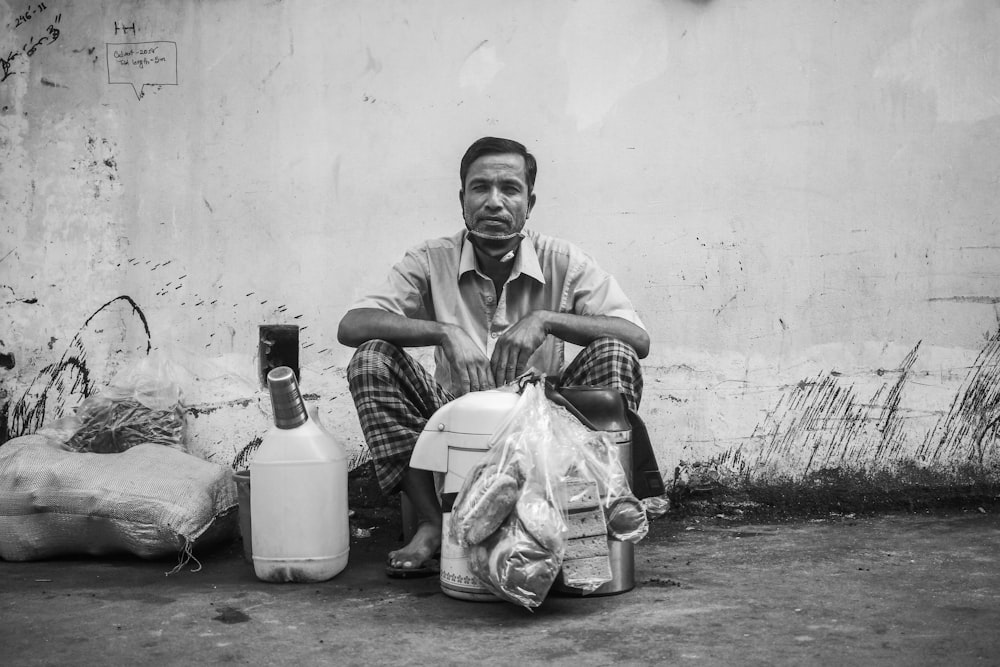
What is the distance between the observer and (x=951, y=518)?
3.37m

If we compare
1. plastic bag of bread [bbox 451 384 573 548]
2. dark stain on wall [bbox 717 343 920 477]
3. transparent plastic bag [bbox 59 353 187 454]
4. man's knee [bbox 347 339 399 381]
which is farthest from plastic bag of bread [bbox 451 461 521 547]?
transparent plastic bag [bbox 59 353 187 454]

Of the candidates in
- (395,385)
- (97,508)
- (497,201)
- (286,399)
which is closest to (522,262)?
(497,201)

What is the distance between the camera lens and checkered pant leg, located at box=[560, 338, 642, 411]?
2.73m

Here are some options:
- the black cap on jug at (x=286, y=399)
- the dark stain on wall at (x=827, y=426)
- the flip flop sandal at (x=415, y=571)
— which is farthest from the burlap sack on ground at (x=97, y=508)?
the dark stain on wall at (x=827, y=426)

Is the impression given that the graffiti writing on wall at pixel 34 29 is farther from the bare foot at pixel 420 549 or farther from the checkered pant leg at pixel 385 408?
the bare foot at pixel 420 549

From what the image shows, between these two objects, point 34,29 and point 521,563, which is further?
point 34,29

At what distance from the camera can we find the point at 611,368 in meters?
2.73

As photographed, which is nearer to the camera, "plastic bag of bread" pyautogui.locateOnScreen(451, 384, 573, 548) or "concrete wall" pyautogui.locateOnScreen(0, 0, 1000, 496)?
"plastic bag of bread" pyautogui.locateOnScreen(451, 384, 573, 548)

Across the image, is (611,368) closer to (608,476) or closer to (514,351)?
(514,351)

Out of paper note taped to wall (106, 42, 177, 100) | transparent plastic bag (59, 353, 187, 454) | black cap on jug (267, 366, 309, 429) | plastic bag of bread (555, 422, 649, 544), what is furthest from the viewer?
paper note taped to wall (106, 42, 177, 100)

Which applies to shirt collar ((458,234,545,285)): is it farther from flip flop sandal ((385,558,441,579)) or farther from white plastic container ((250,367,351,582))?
flip flop sandal ((385,558,441,579))

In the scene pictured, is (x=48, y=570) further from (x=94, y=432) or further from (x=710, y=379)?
(x=710, y=379)

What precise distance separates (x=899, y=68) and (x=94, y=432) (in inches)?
129

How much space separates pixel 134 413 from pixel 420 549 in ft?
4.77
